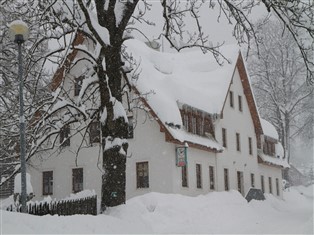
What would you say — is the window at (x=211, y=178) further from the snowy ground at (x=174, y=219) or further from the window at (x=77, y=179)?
the window at (x=77, y=179)

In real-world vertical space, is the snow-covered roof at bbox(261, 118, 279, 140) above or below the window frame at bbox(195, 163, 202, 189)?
above

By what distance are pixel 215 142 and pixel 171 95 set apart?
16.0 ft

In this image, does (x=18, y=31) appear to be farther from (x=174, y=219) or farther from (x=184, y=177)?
(x=184, y=177)

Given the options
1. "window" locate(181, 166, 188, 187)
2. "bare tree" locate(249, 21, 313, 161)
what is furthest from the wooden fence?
"bare tree" locate(249, 21, 313, 161)

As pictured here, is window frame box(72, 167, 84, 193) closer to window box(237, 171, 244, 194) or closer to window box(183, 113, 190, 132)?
window box(183, 113, 190, 132)

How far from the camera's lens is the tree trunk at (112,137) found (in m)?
13.1

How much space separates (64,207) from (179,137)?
11.4 meters

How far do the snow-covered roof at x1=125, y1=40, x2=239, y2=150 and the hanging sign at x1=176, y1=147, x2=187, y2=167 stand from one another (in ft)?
1.89

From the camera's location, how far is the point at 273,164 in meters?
40.2

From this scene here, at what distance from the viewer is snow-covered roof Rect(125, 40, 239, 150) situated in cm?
2492

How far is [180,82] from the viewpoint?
2862 centimetres

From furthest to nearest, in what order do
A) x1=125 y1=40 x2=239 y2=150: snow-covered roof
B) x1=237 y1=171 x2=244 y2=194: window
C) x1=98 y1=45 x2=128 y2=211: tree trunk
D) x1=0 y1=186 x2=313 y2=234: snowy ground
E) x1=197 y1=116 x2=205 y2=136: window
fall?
1. x1=237 y1=171 x2=244 y2=194: window
2. x1=197 y1=116 x2=205 y2=136: window
3. x1=125 y1=40 x2=239 y2=150: snow-covered roof
4. x1=98 y1=45 x2=128 y2=211: tree trunk
5. x1=0 y1=186 x2=313 y2=234: snowy ground

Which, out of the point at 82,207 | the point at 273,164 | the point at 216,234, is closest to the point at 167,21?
the point at 82,207

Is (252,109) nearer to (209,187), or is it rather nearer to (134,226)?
(209,187)
